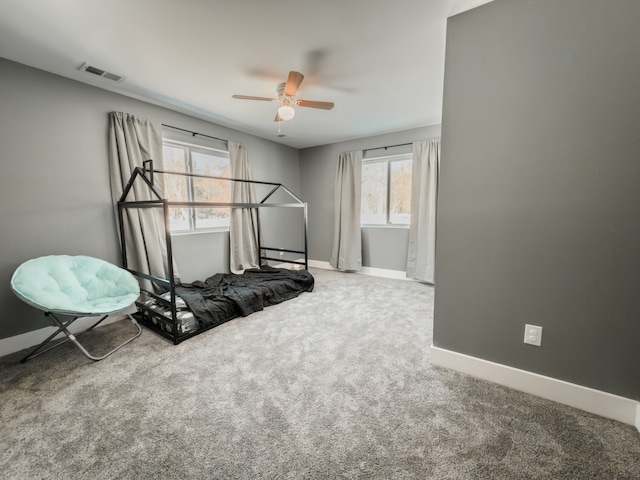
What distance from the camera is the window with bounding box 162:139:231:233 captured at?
327 centimetres

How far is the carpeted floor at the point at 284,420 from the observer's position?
44.0 inches

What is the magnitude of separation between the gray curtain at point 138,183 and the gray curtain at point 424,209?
330cm

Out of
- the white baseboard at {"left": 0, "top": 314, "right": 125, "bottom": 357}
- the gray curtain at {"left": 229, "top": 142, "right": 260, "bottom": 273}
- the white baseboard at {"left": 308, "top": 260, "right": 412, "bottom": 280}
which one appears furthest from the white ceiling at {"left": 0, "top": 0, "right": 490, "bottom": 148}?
the white baseboard at {"left": 308, "top": 260, "right": 412, "bottom": 280}

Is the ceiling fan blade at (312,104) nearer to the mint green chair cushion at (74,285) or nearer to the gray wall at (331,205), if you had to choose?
the gray wall at (331,205)

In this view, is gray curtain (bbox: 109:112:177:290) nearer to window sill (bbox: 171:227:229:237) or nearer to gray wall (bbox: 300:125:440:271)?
window sill (bbox: 171:227:229:237)

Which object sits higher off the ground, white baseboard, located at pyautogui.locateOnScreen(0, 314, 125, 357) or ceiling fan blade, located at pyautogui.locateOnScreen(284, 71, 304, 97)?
ceiling fan blade, located at pyautogui.locateOnScreen(284, 71, 304, 97)

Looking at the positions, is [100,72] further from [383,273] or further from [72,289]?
[383,273]

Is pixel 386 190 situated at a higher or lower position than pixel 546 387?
higher

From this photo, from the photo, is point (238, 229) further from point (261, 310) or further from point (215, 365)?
point (215, 365)

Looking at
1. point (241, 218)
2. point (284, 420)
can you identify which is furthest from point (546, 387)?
point (241, 218)

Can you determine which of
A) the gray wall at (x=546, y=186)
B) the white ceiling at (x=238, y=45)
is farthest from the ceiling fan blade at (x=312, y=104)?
the gray wall at (x=546, y=186)

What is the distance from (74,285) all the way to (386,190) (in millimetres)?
3926

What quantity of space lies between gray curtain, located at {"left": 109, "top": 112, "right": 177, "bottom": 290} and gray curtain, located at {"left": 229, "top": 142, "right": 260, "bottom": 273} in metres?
0.98

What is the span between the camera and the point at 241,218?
3879 mm
